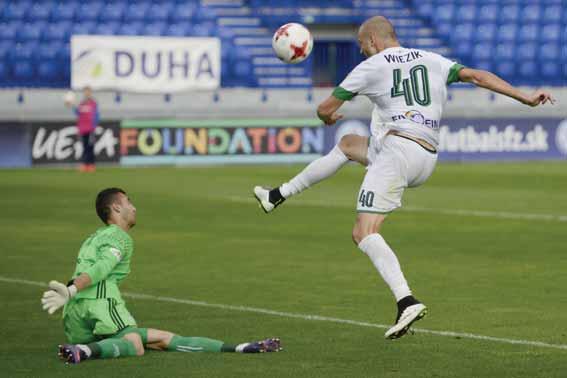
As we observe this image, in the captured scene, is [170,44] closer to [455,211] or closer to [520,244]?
[455,211]

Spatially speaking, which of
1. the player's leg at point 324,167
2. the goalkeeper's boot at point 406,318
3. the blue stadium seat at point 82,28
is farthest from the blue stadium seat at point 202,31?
the goalkeeper's boot at point 406,318

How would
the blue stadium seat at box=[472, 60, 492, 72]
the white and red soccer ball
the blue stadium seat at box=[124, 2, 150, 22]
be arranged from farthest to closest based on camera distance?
the blue stadium seat at box=[472, 60, 492, 72], the blue stadium seat at box=[124, 2, 150, 22], the white and red soccer ball

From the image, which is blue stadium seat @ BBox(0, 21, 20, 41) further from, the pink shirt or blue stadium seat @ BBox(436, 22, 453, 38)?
blue stadium seat @ BBox(436, 22, 453, 38)

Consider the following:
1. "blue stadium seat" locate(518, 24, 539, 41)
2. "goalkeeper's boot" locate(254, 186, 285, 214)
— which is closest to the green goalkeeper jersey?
"goalkeeper's boot" locate(254, 186, 285, 214)

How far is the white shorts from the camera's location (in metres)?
9.21

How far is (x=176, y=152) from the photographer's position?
3103 centimetres

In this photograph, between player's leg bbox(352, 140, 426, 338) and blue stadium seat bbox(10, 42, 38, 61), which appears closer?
player's leg bbox(352, 140, 426, 338)

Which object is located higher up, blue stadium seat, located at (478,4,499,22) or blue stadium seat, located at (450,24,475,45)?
blue stadium seat, located at (478,4,499,22)

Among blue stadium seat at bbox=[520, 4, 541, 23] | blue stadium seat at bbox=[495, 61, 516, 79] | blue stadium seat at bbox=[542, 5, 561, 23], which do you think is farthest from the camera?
blue stadium seat at bbox=[542, 5, 561, 23]

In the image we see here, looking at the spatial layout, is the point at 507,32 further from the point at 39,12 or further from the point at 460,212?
the point at 460,212

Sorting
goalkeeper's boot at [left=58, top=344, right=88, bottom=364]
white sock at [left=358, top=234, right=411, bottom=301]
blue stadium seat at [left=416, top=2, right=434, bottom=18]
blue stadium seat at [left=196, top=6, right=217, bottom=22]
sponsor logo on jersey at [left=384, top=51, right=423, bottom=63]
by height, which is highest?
blue stadium seat at [left=416, top=2, right=434, bottom=18]

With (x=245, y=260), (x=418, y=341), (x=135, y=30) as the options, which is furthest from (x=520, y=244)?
(x=135, y=30)

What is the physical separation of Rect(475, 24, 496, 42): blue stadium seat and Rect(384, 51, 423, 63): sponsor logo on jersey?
28958 millimetres

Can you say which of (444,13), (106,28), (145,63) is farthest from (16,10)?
(444,13)
